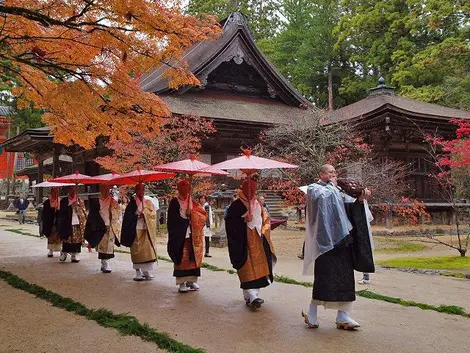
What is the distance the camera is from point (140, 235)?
823 cm

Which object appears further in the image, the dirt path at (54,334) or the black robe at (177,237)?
the black robe at (177,237)

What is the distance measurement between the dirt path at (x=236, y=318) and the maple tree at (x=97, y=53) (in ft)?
11.5

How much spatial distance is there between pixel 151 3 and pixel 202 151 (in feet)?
45.8

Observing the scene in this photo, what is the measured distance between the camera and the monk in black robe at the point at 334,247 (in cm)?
484

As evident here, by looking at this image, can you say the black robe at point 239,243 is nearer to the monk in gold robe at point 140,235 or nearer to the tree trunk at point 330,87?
the monk in gold robe at point 140,235

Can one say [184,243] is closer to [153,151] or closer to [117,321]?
[117,321]

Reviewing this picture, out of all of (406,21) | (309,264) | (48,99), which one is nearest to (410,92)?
(406,21)

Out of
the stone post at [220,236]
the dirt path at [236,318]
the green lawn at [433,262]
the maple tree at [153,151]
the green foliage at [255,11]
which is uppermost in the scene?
the green foliage at [255,11]

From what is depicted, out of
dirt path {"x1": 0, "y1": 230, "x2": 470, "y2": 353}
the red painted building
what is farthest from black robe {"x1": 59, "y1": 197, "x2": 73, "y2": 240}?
the red painted building

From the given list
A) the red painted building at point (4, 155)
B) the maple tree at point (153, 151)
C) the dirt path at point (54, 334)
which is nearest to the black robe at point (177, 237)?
the dirt path at point (54, 334)

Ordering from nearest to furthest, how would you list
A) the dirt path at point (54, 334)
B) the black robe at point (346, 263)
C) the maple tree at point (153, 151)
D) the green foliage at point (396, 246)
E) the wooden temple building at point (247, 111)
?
the dirt path at point (54, 334) < the black robe at point (346, 263) < the green foliage at point (396, 246) < the maple tree at point (153, 151) < the wooden temple building at point (247, 111)

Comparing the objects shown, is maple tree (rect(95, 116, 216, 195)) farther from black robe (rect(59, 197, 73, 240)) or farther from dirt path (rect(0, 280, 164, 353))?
dirt path (rect(0, 280, 164, 353))

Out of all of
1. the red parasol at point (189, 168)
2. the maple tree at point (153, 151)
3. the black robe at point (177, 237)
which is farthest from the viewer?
the maple tree at point (153, 151)

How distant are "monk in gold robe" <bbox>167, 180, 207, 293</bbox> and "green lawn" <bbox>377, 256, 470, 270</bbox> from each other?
5308 mm
